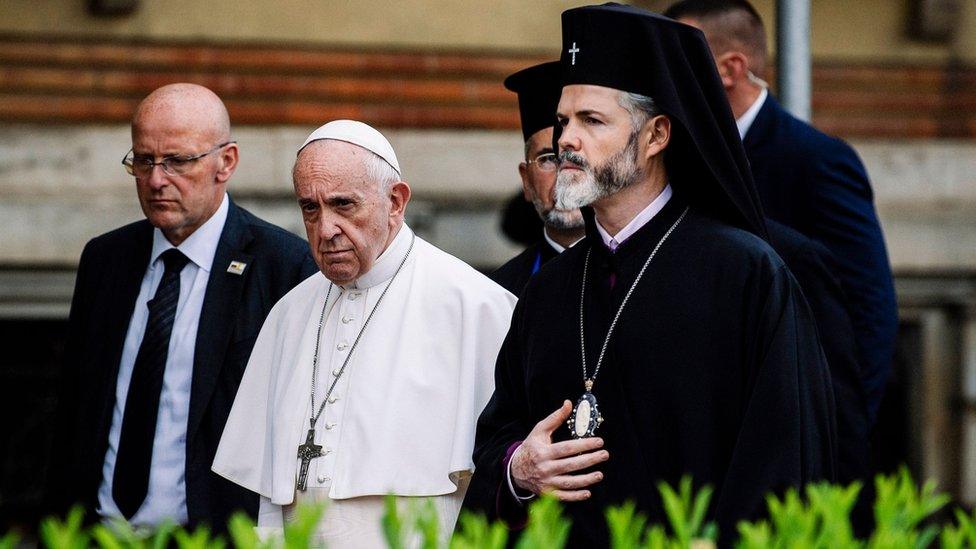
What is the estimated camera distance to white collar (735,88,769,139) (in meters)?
5.47

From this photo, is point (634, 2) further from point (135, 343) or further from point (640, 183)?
point (640, 183)

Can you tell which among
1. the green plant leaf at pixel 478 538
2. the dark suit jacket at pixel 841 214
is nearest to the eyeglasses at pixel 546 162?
the dark suit jacket at pixel 841 214

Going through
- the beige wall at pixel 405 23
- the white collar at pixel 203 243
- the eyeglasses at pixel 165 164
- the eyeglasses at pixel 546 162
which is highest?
the beige wall at pixel 405 23

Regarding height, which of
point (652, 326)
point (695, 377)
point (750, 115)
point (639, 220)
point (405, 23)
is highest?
point (405, 23)

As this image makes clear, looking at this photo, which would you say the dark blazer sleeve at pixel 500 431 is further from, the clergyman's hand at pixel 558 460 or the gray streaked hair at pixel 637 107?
the gray streaked hair at pixel 637 107

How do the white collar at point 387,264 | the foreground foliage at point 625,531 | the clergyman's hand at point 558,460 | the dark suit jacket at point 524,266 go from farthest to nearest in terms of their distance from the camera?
the dark suit jacket at point 524,266 < the white collar at point 387,264 < the clergyman's hand at point 558,460 < the foreground foliage at point 625,531

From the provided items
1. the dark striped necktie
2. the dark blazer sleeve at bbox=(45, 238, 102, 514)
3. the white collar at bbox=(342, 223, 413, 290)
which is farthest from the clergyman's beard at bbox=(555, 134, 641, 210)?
the dark blazer sleeve at bbox=(45, 238, 102, 514)

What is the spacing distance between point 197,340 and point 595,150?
4.97ft

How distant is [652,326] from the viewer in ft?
12.4

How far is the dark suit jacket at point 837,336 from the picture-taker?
4.80 metres

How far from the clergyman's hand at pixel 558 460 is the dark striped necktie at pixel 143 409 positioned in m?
1.38

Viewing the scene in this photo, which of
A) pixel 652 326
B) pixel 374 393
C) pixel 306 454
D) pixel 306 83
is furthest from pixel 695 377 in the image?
pixel 306 83

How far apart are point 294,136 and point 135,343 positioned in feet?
9.51

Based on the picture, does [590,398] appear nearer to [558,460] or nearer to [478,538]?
[558,460]
